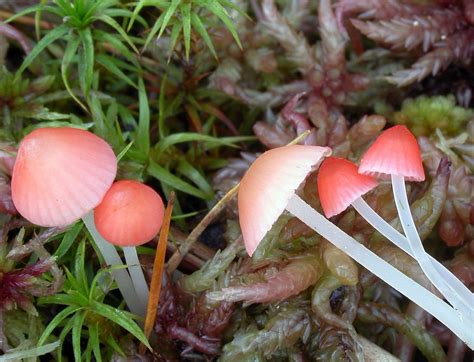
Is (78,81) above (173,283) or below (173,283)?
above

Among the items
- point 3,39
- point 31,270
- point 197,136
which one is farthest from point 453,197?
point 3,39

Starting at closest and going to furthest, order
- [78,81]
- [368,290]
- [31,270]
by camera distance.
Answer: [31,270], [368,290], [78,81]

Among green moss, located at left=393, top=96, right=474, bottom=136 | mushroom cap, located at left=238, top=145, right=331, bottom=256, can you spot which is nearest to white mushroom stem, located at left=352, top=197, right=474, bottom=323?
mushroom cap, located at left=238, top=145, right=331, bottom=256

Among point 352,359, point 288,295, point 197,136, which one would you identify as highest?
point 197,136

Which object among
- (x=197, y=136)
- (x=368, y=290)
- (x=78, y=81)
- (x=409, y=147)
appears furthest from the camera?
(x=78, y=81)

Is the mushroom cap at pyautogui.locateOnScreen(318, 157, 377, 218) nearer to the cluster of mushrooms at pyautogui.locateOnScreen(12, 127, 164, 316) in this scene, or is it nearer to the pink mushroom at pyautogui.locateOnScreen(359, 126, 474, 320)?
the pink mushroom at pyautogui.locateOnScreen(359, 126, 474, 320)

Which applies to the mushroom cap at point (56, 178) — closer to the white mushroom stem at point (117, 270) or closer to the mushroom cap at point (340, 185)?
the white mushroom stem at point (117, 270)

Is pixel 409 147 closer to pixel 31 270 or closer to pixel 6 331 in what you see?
pixel 31 270
